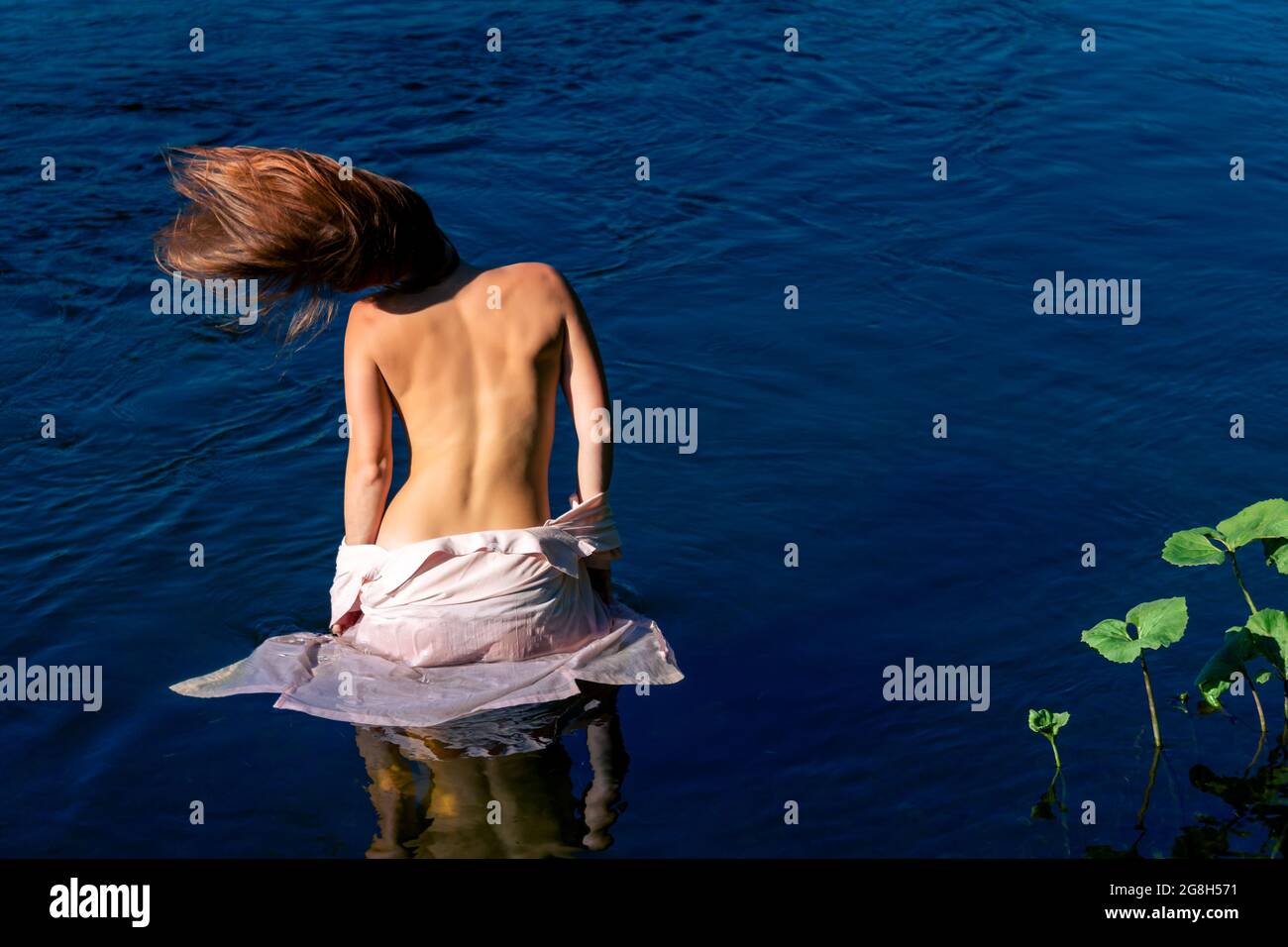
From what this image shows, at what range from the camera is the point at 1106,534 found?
6.18m

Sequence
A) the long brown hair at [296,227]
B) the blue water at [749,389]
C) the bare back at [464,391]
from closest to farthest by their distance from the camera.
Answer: the long brown hair at [296,227] < the bare back at [464,391] < the blue water at [749,389]

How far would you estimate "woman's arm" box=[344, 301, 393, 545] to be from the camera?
4.51 m

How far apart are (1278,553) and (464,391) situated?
2.58 meters

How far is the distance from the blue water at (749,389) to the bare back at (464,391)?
2.86ft

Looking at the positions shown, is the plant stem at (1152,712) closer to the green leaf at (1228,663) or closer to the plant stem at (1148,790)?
the plant stem at (1148,790)

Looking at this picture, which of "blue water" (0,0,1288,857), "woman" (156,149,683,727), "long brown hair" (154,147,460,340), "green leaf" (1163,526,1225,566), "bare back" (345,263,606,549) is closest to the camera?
"long brown hair" (154,147,460,340)

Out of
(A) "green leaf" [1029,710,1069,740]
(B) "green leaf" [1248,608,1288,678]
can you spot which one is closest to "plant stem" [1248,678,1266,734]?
(B) "green leaf" [1248,608,1288,678]

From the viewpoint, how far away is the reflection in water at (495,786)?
173 inches

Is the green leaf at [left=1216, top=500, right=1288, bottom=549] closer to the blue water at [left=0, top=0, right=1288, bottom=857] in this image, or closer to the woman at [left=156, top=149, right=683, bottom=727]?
Result: the blue water at [left=0, top=0, right=1288, bottom=857]

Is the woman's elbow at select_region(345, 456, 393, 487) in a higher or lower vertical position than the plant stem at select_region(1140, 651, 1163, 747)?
higher

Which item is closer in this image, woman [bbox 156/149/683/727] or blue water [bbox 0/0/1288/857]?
woman [bbox 156/149/683/727]

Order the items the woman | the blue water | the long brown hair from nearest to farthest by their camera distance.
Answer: the long brown hair → the woman → the blue water

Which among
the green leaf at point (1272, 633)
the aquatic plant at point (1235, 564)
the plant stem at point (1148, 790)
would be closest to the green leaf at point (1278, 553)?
the aquatic plant at point (1235, 564)

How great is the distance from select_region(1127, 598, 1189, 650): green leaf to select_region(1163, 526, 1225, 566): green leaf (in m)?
0.15
